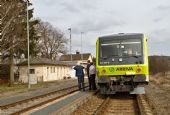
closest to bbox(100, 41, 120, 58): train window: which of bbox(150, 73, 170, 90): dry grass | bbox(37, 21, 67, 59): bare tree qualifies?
bbox(150, 73, 170, 90): dry grass

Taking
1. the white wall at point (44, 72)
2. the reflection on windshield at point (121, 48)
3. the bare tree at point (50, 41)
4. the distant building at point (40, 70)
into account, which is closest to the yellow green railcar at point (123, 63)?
the reflection on windshield at point (121, 48)

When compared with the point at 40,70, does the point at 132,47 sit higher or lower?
higher

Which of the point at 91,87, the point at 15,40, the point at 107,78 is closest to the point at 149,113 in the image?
the point at 107,78

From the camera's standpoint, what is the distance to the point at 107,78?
19.1 m

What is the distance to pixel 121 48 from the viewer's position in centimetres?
1956

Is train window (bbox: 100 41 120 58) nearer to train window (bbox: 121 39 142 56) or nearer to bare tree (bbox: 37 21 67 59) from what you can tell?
train window (bbox: 121 39 142 56)

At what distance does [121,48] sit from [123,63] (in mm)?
887

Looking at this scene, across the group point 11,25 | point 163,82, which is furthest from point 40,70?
point 163,82

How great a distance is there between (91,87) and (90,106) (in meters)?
11.0

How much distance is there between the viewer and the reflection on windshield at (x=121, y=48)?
63.2 feet

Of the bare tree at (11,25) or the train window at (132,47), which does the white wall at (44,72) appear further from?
the train window at (132,47)

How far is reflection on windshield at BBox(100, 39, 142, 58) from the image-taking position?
1925 centimetres

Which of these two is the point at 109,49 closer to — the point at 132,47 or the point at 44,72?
the point at 132,47

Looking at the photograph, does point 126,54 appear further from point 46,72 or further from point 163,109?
point 46,72
